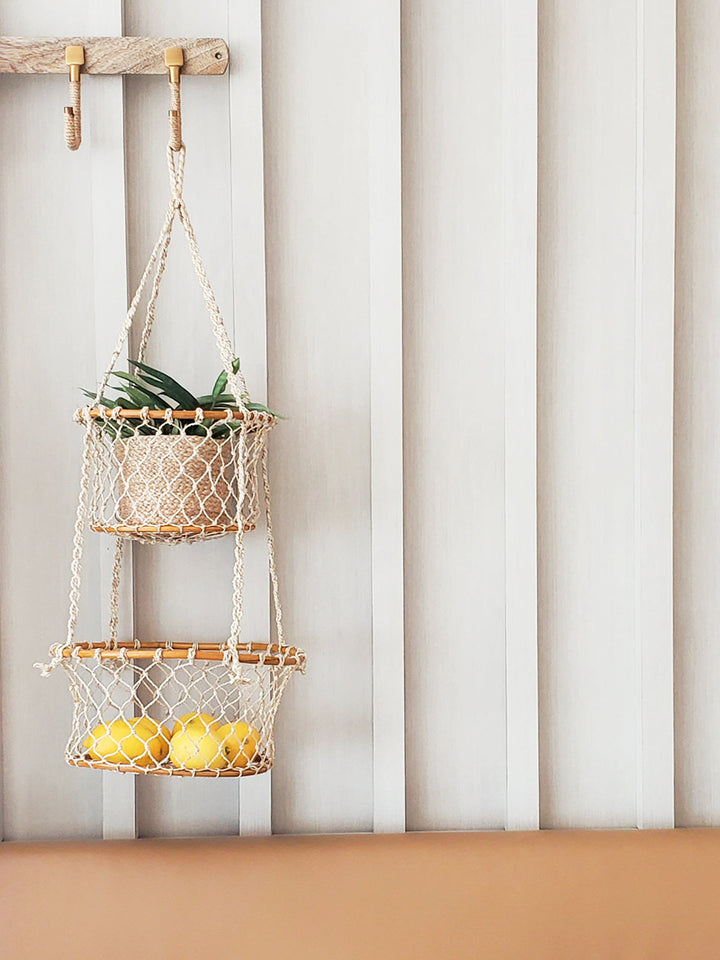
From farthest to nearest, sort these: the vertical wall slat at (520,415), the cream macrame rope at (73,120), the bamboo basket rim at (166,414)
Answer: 1. the vertical wall slat at (520,415)
2. the cream macrame rope at (73,120)
3. the bamboo basket rim at (166,414)

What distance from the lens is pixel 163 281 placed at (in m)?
1.41

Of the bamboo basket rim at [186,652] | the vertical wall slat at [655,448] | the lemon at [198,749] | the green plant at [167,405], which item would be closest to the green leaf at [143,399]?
the green plant at [167,405]

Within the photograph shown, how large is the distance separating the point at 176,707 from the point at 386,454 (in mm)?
472

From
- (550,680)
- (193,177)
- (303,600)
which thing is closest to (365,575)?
(303,600)

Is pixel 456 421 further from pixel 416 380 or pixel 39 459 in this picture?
pixel 39 459

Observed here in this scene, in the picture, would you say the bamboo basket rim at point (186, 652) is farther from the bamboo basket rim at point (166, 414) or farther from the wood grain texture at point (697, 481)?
the wood grain texture at point (697, 481)

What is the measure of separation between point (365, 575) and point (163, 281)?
20.6 inches

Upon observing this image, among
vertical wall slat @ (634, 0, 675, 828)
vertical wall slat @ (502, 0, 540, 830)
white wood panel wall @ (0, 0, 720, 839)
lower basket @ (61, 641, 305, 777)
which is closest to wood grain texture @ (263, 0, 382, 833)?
white wood panel wall @ (0, 0, 720, 839)

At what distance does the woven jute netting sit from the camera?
1.19m

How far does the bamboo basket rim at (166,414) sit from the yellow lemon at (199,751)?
39 centimetres

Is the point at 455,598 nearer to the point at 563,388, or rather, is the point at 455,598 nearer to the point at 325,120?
the point at 563,388

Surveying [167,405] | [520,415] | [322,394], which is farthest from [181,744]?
[520,415]

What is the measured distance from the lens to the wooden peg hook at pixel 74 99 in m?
→ 1.31

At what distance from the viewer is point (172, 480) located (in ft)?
3.90
